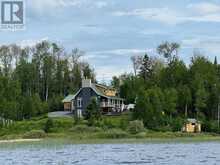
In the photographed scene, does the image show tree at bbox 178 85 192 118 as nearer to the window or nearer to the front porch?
the front porch

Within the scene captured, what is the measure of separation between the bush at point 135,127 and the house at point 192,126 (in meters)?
8.50

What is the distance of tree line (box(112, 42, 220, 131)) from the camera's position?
94.0 m

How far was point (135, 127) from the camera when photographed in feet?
284

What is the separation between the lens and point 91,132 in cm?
8662

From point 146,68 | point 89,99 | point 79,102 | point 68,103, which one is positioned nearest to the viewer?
point 89,99

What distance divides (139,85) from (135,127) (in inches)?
1256

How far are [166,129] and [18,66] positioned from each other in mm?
52272

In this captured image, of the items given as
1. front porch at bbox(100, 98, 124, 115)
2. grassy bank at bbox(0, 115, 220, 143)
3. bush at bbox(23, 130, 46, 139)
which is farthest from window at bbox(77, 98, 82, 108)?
bush at bbox(23, 130, 46, 139)

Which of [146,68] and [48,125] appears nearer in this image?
[48,125]

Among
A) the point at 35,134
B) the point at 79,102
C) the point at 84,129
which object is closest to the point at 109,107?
the point at 79,102

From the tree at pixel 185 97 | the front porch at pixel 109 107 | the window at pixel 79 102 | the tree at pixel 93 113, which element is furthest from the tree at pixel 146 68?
the tree at pixel 93 113

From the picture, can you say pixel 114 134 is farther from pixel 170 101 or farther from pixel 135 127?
pixel 170 101

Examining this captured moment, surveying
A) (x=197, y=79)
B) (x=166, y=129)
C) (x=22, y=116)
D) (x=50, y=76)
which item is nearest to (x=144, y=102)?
(x=166, y=129)

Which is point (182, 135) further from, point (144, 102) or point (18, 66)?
point (18, 66)
